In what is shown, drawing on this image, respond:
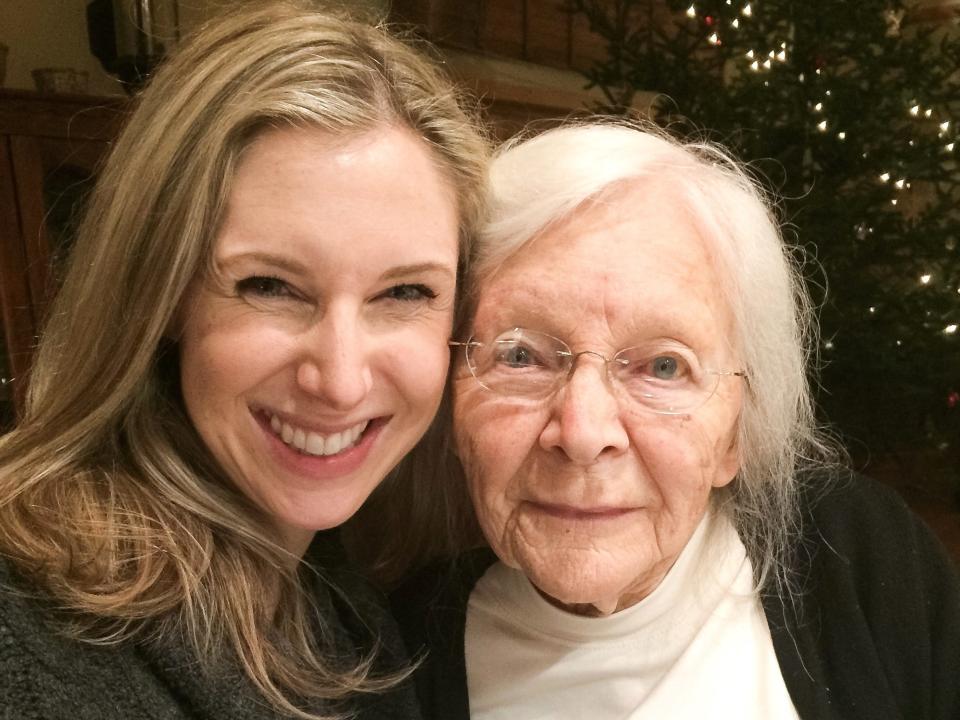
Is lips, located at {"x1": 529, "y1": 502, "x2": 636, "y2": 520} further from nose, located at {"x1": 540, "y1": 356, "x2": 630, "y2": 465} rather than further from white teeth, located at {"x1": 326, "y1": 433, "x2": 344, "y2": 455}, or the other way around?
white teeth, located at {"x1": 326, "y1": 433, "x2": 344, "y2": 455}

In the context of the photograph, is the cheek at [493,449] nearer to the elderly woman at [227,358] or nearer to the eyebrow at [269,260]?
the elderly woman at [227,358]

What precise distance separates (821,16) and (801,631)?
6.21ft

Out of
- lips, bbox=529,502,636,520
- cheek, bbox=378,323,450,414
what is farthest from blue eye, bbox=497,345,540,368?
lips, bbox=529,502,636,520

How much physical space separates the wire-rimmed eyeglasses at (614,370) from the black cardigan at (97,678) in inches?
23.3

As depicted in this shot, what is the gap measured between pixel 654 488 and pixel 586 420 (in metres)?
0.17

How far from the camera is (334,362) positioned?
1.05 metres

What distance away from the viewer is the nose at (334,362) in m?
1.05

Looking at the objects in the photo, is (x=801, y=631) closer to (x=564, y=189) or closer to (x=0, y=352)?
(x=564, y=189)

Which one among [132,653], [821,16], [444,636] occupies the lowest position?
[444,636]

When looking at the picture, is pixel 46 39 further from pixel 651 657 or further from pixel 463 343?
pixel 651 657

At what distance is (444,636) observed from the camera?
1443 mm

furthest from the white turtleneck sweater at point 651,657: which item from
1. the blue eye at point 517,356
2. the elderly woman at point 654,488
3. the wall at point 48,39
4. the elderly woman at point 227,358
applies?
the wall at point 48,39

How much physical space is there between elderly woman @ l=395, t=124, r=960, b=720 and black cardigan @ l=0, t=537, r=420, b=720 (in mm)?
445

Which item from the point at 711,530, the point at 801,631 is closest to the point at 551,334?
the point at 711,530
